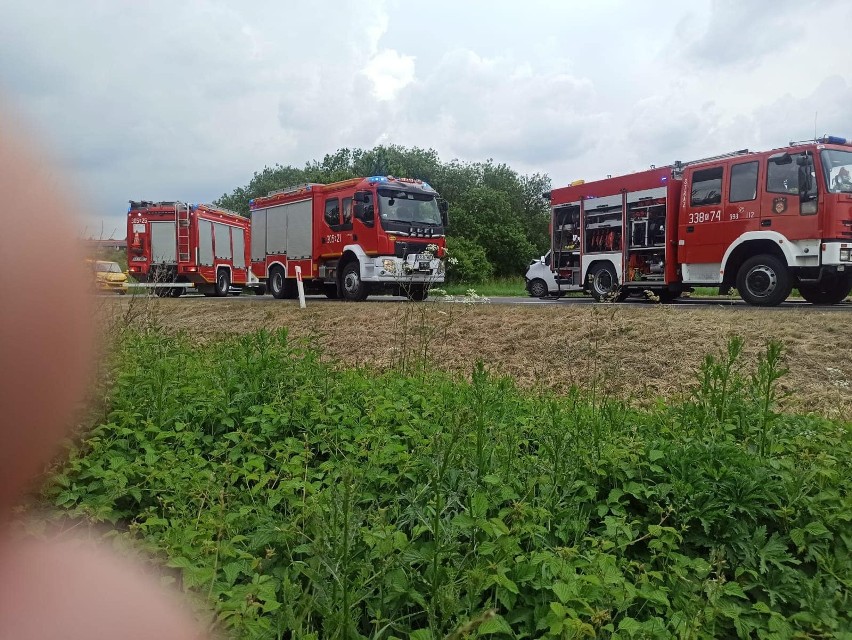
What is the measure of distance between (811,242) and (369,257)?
903cm

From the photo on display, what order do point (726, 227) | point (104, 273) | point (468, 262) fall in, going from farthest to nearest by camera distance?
point (468, 262), point (726, 227), point (104, 273)

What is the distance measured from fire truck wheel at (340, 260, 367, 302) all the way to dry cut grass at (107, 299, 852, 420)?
6255 millimetres

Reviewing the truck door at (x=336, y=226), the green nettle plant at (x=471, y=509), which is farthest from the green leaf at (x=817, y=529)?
the truck door at (x=336, y=226)

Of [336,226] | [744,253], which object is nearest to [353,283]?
[336,226]

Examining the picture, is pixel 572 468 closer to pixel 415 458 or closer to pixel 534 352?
pixel 415 458

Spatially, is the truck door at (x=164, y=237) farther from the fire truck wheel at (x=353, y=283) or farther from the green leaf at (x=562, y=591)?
the green leaf at (x=562, y=591)

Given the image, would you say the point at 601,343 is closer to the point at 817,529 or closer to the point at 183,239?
the point at 817,529

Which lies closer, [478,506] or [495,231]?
[478,506]

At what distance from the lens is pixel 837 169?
10719 mm

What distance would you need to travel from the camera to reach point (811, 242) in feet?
34.3

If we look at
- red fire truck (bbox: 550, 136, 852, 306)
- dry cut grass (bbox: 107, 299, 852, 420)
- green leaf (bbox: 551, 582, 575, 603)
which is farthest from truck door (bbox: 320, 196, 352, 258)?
green leaf (bbox: 551, 582, 575, 603)

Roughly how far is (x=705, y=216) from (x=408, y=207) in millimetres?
6736

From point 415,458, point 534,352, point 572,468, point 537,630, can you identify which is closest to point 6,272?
point 537,630

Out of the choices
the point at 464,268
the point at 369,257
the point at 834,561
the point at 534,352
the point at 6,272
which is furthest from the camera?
the point at 464,268
